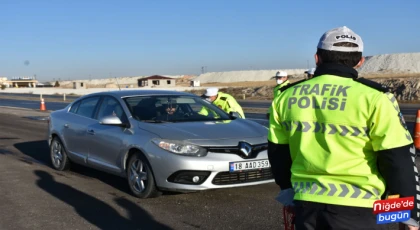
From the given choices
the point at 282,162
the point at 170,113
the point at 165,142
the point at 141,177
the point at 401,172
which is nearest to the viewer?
the point at 401,172

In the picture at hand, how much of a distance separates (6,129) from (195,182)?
1256 centimetres

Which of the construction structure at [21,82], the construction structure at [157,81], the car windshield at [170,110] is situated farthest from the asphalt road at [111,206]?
the construction structure at [21,82]

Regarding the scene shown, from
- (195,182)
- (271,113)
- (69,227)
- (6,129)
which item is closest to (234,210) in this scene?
(195,182)

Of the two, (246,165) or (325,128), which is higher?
(325,128)

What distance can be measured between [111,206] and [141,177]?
529 millimetres

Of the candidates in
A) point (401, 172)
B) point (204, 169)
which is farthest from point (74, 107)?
point (401, 172)

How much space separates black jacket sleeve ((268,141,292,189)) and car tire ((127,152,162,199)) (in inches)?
153

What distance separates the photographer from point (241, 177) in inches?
257

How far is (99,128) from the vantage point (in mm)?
7863

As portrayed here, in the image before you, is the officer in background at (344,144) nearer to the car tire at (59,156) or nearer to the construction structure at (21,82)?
the car tire at (59,156)

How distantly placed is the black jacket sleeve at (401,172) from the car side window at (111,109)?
5349 mm

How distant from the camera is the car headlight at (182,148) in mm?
6449

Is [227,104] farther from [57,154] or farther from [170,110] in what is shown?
[57,154]

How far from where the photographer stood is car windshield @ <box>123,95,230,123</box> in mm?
7496
